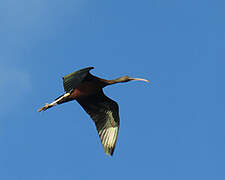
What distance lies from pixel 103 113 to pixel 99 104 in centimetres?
47

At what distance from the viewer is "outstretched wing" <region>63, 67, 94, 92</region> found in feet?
58.6

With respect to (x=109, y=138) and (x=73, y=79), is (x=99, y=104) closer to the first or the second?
(x=109, y=138)

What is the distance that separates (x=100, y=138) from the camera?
22.0 metres

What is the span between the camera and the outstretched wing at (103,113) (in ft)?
72.6

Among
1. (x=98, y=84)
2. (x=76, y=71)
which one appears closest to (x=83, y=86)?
(x=98, y=84)

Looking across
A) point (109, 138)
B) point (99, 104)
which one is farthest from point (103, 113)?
point (109, 138)

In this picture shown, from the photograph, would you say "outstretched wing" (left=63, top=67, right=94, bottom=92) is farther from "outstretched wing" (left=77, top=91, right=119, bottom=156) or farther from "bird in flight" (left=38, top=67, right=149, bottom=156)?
"outstretched wing" (left=77, top=91, right=119, bottom=156)

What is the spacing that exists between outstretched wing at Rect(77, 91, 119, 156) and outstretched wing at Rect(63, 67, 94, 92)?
3068mm

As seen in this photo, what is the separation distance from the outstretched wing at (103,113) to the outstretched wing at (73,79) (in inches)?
121

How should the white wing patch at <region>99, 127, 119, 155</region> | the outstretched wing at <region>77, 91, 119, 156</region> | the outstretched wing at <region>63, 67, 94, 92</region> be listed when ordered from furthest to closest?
the outstretched wing at <region>77, 91, 119, 156</region>
the white wing patch at <region>99, 127, 119, 155</region>
the outstretched wing at <region>63, 67, 94, 92</region>

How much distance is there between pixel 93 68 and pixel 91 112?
3.75 metres

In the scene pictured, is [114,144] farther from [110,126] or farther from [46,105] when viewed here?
[46,105]

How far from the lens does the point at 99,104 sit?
22.5m

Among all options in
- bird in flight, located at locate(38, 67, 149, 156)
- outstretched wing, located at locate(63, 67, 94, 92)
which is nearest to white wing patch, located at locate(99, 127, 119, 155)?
bird in flight, located at locate(38, 67, 149, 156)
